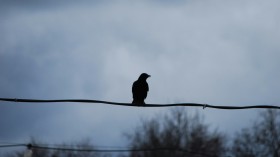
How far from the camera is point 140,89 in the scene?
1341cm

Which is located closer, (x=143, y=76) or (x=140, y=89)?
(x=140, y=89)

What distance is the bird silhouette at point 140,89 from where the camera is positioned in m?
13.2

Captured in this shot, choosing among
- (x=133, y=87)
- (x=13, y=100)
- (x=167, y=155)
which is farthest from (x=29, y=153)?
(x=167, y=155)

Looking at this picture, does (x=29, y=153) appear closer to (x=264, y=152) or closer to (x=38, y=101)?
(x=38, y=101)

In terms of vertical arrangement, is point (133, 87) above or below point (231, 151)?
above

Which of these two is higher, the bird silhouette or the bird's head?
the bird's head

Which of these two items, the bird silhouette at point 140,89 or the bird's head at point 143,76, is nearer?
the bird silhouette at point 140,89

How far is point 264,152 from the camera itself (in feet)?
171

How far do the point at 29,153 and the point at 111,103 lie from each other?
11504 mm

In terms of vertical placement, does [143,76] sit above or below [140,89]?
above

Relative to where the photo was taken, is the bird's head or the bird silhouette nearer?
the bird silhouette

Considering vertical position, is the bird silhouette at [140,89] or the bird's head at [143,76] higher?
the bird's head at [143,76]

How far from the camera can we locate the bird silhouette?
13195mm

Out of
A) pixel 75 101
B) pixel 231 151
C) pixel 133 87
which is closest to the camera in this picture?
pixel 75 101
